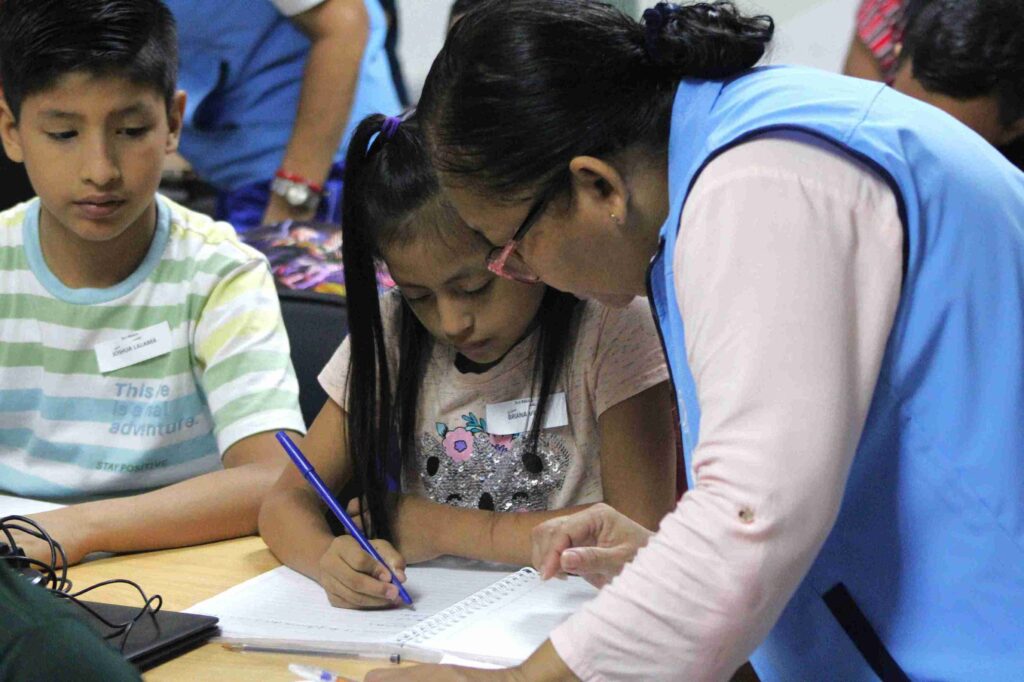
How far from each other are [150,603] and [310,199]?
69.5 inches

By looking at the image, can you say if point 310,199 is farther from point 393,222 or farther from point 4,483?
point 393,222

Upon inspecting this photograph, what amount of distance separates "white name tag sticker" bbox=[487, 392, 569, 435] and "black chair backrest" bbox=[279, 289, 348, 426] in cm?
46

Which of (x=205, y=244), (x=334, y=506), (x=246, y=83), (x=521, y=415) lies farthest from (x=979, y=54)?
(x=246, y=83)

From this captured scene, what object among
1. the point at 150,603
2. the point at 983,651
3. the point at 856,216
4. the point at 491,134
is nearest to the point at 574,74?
the point at 491,134

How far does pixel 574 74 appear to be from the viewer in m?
0.92

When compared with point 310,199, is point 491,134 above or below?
above

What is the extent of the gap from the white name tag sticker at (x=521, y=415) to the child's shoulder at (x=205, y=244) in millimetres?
553

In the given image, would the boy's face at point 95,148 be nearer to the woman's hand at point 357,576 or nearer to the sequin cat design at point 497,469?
the sequin cat design at point 497,469

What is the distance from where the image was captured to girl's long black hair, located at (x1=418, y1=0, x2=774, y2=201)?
3.02 feet

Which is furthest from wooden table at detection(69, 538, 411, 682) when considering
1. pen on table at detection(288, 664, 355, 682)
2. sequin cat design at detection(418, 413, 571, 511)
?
sequin cat design at detection(418, 413, 571, 511)

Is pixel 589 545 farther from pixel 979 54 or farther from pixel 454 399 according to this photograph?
pixel 979 54

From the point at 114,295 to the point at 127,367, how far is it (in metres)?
0.11

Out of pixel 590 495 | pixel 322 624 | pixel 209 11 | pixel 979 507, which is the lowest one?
pixel 590 495

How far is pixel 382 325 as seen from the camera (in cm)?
152
